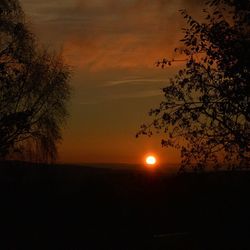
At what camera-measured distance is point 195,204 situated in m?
42.9

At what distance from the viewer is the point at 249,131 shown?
930 inches

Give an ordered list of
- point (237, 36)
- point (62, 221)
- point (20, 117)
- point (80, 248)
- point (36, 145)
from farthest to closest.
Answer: point (36, 145)
point (62, 221)
point (20, 117)
point (80, 248)
point (237, 36)

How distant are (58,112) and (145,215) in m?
8.29

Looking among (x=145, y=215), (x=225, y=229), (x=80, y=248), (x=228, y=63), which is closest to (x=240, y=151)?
(x=228, y=63)

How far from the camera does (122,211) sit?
41.3 m

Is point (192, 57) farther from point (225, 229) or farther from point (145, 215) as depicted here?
point (145, 215)

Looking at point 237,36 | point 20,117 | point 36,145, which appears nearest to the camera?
point 237,36

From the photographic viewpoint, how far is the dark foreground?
32.3 meters

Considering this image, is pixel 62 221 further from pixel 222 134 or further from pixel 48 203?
pixel 222 134

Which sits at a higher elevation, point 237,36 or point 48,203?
point 237,36

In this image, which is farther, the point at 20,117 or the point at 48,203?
the point at 48,203

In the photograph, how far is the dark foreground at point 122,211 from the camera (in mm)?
32312

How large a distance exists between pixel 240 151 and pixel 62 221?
1718 centimetres

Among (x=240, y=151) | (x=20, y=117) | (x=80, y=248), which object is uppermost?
(x=20, y=117)
